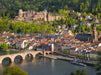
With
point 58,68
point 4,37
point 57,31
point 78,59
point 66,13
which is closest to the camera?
point 58,68

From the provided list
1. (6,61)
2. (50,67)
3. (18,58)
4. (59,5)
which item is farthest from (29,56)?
(59,5)

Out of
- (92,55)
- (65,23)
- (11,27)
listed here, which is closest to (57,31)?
(65,23)

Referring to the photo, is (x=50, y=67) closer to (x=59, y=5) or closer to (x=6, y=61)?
(x=6, y=61)

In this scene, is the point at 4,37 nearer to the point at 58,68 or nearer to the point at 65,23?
the point at 65,23

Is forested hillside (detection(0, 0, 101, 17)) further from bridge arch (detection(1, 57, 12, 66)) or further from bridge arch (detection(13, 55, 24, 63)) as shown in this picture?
bridge arch (detection(1, 57, 12, 66))

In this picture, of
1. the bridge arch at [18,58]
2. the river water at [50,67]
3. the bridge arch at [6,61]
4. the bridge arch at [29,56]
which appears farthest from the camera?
the bridge arch at [29,56]

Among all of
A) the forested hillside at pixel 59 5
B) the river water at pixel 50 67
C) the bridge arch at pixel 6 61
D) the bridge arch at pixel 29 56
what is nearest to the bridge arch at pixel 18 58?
the bridge arch at pixel 6 61

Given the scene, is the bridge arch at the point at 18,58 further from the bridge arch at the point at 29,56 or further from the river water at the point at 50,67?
the river water at the point at 50,67

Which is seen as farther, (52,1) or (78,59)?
(52,1)
